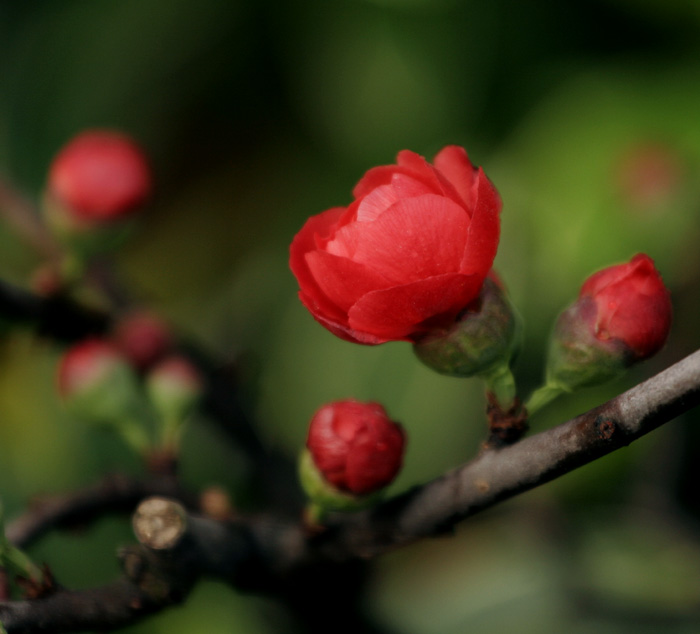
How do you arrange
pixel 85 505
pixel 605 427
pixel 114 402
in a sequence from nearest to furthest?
pixel 605 427, pixel 85 505, pixel 114 402

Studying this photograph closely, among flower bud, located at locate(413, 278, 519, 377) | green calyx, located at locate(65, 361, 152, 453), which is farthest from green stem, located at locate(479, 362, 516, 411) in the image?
green calyx, located at locate(65, 361, 152, 453)

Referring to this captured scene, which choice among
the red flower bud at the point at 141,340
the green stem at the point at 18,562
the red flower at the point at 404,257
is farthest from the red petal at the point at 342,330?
the red flower bud at the point at 141,340

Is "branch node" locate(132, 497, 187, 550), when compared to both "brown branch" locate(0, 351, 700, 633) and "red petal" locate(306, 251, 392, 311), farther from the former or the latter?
"red petal" locate(306, 251, 392, 311)

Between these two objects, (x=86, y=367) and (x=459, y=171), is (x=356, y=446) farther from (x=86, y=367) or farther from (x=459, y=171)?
(x=86, y=367)

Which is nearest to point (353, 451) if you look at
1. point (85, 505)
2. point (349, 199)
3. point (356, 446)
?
point (356, 446)

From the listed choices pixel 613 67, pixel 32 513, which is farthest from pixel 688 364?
pixel 613 67

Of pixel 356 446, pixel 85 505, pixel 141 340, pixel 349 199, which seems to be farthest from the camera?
pixel 349 199
